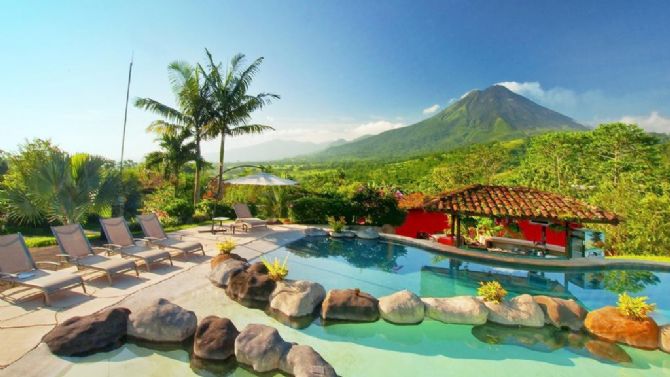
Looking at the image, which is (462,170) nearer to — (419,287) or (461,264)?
(461,264)

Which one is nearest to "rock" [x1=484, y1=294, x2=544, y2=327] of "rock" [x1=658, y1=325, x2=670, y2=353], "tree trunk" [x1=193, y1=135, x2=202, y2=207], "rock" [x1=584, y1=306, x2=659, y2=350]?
"rock" [x1=584, y1=306, x2=659, y2=350]

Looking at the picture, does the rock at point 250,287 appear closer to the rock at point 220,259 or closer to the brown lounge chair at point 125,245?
the rock at point 220,259

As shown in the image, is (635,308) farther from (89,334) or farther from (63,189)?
(63,189)

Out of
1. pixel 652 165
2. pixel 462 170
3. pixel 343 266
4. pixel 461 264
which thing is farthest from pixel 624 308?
pixel 652 165

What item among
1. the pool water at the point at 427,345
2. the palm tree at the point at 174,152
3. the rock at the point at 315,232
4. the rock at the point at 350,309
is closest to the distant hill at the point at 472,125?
the palm tree at the point at 174,152

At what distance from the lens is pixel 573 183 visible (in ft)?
90.3

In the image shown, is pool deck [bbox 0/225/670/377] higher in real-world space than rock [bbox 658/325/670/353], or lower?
higher

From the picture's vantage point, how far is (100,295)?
6.55 meters

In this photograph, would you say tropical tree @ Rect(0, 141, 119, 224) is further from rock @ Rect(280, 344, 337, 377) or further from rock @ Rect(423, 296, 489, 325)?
rock @ Rect(423, 296, 489, 325)

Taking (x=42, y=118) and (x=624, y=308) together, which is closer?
(x=624, y=308)

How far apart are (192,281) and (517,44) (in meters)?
46.7

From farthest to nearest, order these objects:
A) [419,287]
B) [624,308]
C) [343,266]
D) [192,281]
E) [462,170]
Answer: [462,170] → [343,266] → [419,287] → [192,281] → [624,308]

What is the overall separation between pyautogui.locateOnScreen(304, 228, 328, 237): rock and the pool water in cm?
476

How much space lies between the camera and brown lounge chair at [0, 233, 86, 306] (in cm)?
595
